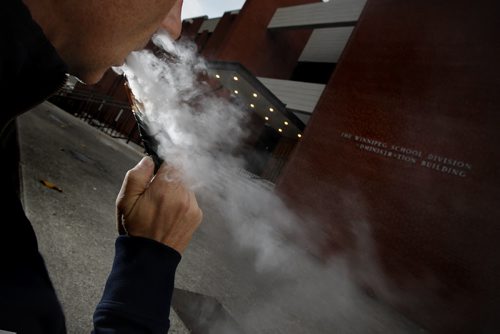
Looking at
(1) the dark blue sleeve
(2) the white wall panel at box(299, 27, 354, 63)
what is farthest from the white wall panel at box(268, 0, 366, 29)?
(1) the dark blue sleeve

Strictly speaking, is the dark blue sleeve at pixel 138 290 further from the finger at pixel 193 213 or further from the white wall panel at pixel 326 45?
the white wall panel at pixel 326 45

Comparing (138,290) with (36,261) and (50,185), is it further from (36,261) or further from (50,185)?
(50,185)

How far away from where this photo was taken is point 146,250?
959mm

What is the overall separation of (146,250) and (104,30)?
0.65 metres

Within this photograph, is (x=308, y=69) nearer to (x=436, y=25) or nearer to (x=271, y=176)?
(x=271, y=176)

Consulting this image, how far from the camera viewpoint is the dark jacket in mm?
626

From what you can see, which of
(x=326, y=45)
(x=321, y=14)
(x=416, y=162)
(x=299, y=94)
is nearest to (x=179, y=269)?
(x=416, y=162)

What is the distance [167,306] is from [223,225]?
16.2 feet

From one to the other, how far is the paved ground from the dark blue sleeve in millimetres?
852

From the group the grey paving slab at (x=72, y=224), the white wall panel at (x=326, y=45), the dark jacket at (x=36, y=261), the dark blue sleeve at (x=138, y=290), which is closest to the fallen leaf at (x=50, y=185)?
the grey paving slab at (x=72, y=224)

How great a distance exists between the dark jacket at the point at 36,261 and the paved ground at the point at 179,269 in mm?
866

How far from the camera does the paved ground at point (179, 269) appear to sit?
1.92m

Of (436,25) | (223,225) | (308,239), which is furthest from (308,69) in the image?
(223,225)

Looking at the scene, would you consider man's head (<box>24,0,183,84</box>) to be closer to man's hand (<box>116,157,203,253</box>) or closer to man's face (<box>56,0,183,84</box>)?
man's face (<box>56,0,183,84</box>)
